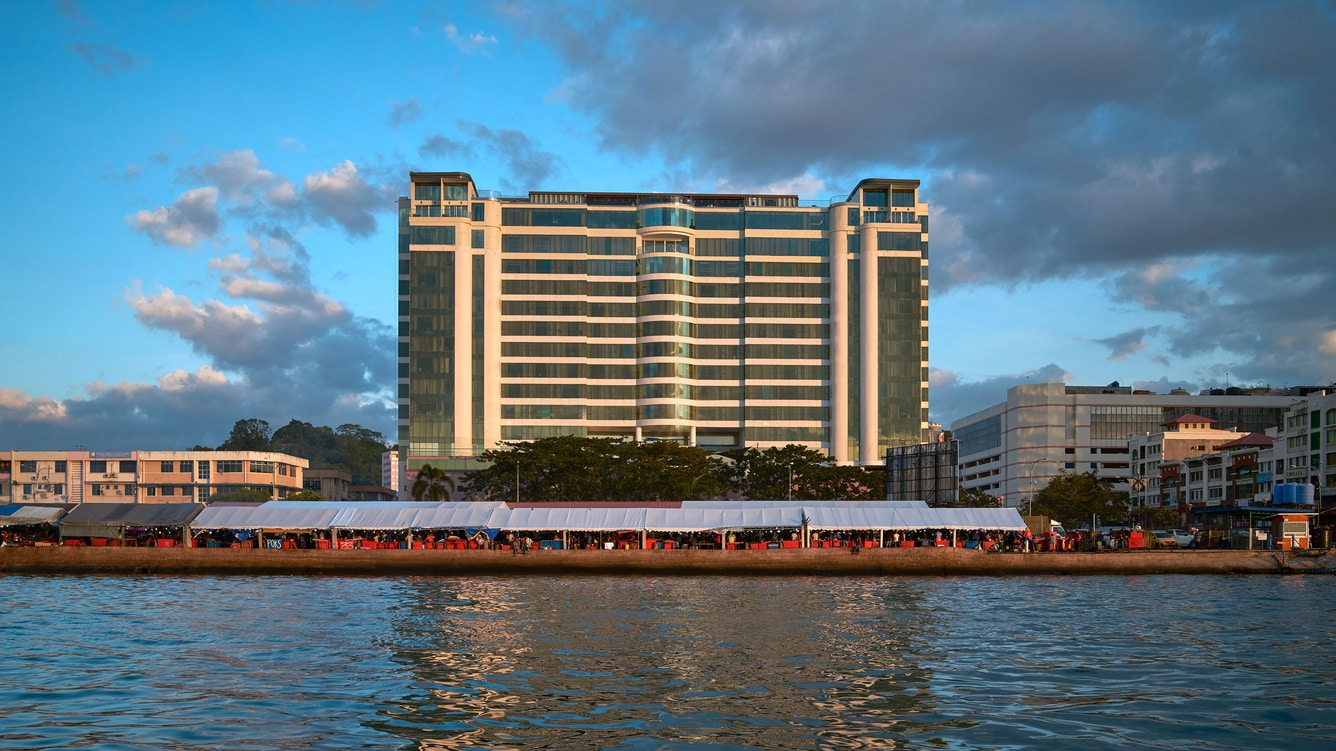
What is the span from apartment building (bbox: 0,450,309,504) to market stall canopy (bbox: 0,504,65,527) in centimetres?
6587

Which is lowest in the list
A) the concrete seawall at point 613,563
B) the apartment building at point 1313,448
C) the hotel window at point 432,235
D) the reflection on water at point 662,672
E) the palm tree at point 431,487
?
the concrete seawall at point 613,563

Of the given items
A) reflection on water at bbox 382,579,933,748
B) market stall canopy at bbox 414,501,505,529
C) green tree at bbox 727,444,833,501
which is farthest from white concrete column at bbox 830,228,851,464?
reflection on water at bbox 382,579,933,748

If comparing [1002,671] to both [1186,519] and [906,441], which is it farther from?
[1186,519]

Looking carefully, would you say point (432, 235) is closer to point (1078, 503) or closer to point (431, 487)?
point (431, 487)

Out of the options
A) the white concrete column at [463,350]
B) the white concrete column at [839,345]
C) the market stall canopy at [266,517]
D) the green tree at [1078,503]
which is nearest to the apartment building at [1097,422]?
the green tree at [1078,503]

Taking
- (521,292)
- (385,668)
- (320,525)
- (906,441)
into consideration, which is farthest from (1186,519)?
(385,668)

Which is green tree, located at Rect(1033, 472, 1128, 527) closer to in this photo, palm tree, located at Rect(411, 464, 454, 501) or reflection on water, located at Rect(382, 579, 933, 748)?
palm tree, located at Rect(411, 464, 454, 501)

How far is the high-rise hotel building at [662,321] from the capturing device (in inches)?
4973

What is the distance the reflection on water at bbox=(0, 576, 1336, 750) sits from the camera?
2030cm

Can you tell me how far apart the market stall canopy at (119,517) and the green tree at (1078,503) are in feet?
298

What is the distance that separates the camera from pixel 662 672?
88.0ft

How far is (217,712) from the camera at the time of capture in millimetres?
21922

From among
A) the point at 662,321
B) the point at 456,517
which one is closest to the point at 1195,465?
the point at 662,321

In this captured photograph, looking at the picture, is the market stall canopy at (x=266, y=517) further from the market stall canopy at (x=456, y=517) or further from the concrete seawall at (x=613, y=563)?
the market stall canopy at (x=456, y=517)
